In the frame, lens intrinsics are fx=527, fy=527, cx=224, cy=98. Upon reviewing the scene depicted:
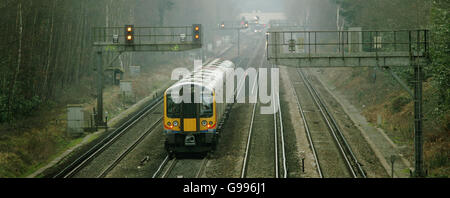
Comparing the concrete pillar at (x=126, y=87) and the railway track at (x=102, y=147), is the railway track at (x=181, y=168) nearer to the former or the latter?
the railway track at (x=102, y=147)

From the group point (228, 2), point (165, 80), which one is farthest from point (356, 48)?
point (228, 2)

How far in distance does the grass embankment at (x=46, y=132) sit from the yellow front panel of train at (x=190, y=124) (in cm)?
602

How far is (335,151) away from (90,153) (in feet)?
34.5

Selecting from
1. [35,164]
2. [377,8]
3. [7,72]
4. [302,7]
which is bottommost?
[35,164]

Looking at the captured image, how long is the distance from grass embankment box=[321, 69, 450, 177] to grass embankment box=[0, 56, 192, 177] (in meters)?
15.2

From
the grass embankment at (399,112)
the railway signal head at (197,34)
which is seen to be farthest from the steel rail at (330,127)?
the railway signal head at (197,34)

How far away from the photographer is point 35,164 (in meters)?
21.0

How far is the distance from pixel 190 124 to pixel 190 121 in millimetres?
121

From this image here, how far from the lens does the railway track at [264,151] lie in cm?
1952

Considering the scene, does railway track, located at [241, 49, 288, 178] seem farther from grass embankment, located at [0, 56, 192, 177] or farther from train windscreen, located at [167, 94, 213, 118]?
grass embankment, located at [0, 56, 192, 177]

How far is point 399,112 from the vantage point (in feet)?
95.6

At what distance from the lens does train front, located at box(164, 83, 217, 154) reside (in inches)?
821

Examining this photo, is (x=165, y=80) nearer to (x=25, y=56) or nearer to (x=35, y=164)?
(x=25, y=56)
